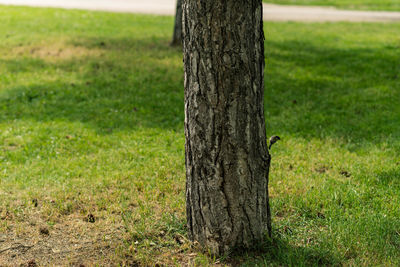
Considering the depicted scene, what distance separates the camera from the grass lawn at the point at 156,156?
3668 mm

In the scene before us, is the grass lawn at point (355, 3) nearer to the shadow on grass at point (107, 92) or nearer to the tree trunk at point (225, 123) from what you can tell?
the shadow on grass at point (107, 92)

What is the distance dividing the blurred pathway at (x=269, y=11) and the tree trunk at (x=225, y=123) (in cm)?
1652

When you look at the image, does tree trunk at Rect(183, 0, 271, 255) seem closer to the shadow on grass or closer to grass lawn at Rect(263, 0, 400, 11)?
the shadow on grass

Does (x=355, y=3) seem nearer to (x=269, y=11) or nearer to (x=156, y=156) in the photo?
(x=269, y=11)

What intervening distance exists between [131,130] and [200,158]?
139 inches

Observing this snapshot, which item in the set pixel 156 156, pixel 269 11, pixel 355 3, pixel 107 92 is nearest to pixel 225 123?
pixel 156 156

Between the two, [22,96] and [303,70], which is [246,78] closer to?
[22,96]

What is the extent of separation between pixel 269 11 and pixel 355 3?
7.22m

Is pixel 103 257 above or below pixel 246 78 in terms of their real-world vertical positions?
below

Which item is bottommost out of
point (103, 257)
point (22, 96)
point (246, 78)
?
point (103, 257)

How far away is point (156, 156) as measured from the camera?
5805 mm

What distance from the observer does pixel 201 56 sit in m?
3.21

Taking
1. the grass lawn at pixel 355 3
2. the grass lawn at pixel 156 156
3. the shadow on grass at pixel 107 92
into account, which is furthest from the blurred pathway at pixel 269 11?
the shadow on grass at pixel 107 92

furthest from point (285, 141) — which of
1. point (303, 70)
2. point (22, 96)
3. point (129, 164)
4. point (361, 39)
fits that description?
point (361, 39)
